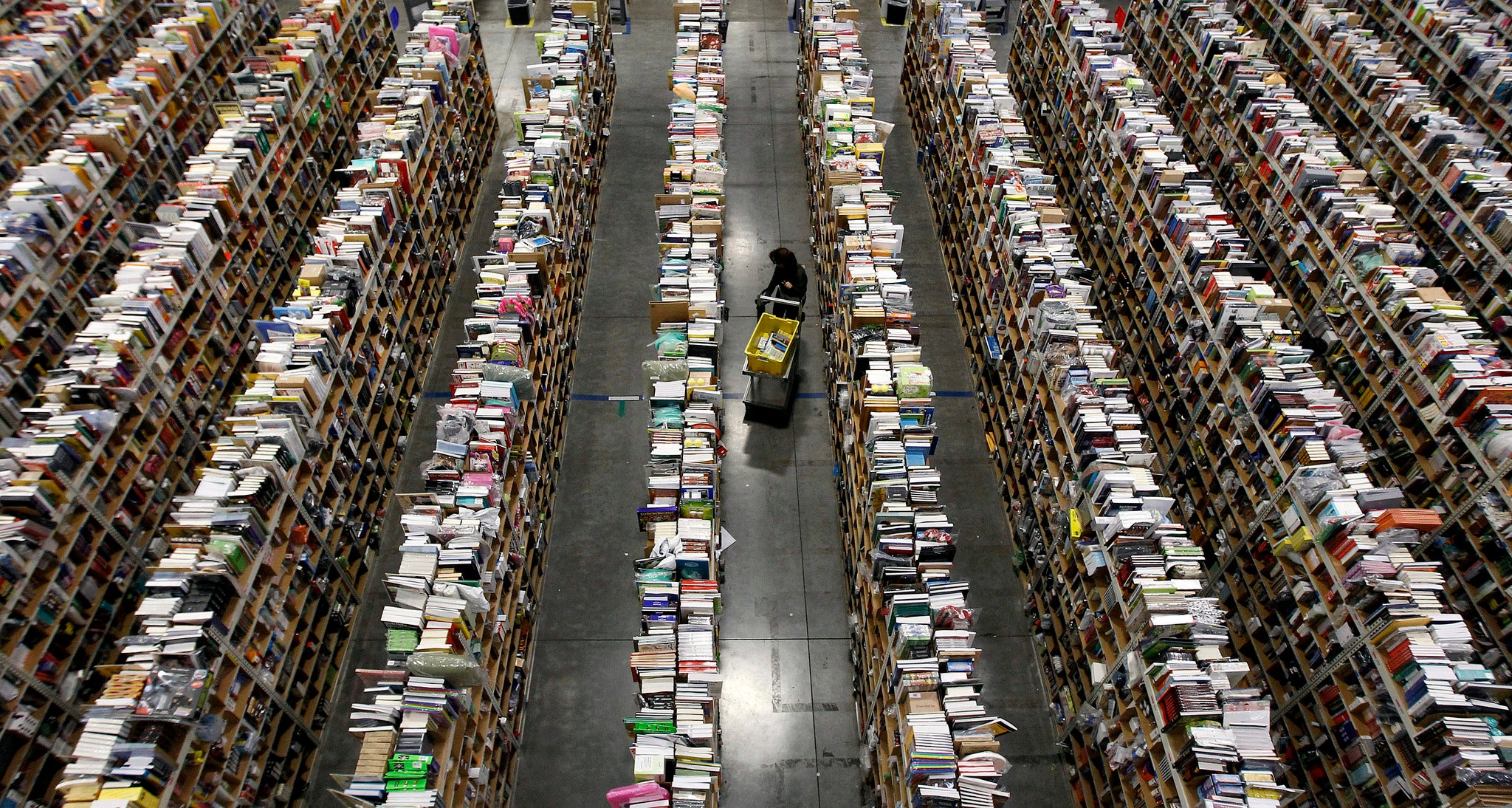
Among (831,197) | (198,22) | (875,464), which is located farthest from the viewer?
(198,22)

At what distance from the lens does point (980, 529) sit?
10.0 metres

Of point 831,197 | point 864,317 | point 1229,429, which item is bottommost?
point 1229,429

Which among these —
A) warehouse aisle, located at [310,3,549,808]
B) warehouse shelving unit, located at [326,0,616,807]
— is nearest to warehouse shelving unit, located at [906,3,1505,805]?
warehouse shelving unit, located at [326,0,616,807]

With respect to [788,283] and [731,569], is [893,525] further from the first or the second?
[788,283]

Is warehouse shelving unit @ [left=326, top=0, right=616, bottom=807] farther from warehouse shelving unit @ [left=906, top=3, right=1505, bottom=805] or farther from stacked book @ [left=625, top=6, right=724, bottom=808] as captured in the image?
warehouse shelving unit @ [left=906, top=3, right=1505, bottom=805]

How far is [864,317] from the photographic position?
9547 mm

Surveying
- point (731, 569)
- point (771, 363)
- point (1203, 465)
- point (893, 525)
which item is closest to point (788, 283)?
point (771, 363)

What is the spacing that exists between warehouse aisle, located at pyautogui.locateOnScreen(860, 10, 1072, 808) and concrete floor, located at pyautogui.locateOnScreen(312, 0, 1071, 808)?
2 cm

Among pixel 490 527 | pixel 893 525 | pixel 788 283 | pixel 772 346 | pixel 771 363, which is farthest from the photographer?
pixel 788 283

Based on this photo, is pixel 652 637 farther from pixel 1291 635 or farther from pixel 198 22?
pixel 198 22

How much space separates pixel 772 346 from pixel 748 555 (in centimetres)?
266

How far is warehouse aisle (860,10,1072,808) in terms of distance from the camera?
26.7 feet

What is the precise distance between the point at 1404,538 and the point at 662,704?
6101mm

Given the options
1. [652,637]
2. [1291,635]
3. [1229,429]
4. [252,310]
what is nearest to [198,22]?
[252,310]
